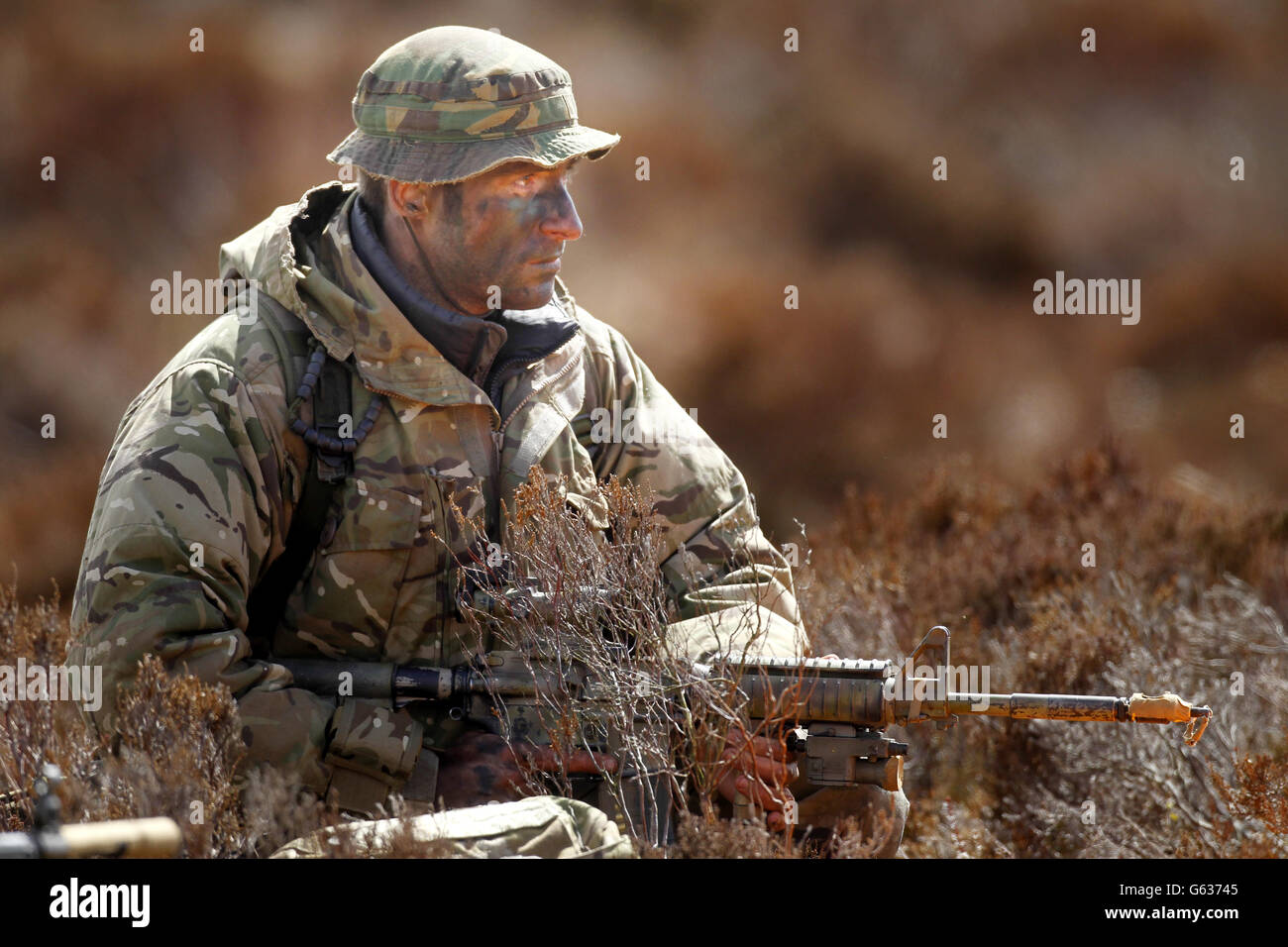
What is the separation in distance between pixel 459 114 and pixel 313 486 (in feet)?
3.59

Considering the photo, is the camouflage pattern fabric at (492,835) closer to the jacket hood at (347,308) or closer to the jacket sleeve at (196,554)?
the jacket sleeve at (196,554)

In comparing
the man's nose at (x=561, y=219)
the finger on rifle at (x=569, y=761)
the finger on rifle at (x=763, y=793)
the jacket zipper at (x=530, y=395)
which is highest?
the man's nose at (x=561, y=219)

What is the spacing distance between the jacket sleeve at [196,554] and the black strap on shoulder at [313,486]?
10cm

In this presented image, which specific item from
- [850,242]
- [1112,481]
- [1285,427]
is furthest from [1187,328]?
[1112,481]

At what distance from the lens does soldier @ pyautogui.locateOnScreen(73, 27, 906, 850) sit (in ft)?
14.3

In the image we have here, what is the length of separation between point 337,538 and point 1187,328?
1102 centimetres

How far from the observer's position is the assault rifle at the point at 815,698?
4293mm

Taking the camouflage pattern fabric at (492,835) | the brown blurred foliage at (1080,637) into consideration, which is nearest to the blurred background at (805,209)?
the brown blurred foliage at (1080,637)

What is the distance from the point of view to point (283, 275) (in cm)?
469

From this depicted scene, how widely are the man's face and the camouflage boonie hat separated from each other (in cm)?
8

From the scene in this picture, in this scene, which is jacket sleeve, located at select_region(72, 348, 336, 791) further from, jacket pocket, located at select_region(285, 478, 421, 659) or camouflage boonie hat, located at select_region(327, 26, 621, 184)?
camouflage boonie hat, located at select_region(327, 26, 621, 184)

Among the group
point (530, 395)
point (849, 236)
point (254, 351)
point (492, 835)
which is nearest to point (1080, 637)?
point (530, 395)
